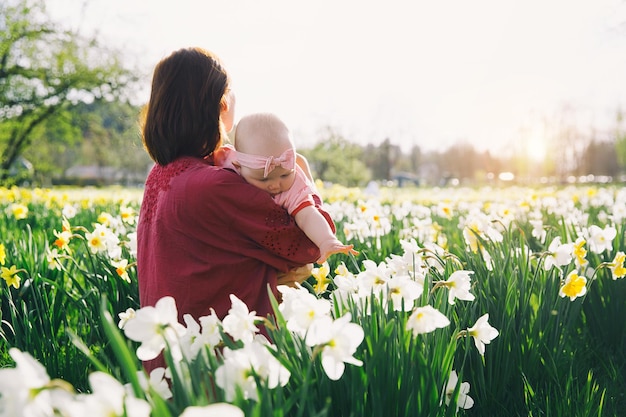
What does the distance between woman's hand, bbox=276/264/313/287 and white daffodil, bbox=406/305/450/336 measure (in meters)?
0.67

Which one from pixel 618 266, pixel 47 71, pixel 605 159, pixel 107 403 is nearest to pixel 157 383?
pixel 107 403

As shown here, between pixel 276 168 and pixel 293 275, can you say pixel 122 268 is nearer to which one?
pixel 293 275

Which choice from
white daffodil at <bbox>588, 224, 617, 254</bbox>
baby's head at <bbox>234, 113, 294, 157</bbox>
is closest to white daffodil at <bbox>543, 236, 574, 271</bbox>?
white daffodil at <bbox>588, 224, 617, 254</bbox>

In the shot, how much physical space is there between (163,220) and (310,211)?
1.60ft

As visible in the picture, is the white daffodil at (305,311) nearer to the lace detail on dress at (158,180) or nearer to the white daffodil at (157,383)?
the white daffodil at (157,383)

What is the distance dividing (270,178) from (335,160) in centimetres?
3548

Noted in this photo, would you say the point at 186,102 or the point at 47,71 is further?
the point at 47,71

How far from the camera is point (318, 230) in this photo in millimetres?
1928

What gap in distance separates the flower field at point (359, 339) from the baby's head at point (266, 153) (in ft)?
1.13

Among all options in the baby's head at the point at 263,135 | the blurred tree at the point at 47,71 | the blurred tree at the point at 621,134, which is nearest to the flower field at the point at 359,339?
the baby's head at the point at 263,135

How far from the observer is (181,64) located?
1.99 meters

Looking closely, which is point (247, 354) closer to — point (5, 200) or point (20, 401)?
point (20, 401)

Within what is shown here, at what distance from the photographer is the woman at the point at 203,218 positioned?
192 centimetres

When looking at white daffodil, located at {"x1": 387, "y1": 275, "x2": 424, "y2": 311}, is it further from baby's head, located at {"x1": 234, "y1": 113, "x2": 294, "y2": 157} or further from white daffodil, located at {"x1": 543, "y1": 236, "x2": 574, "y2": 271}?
white daffodil, located at {"x1": 543, "y1": 236, "x2": 574, "y2": 271}
